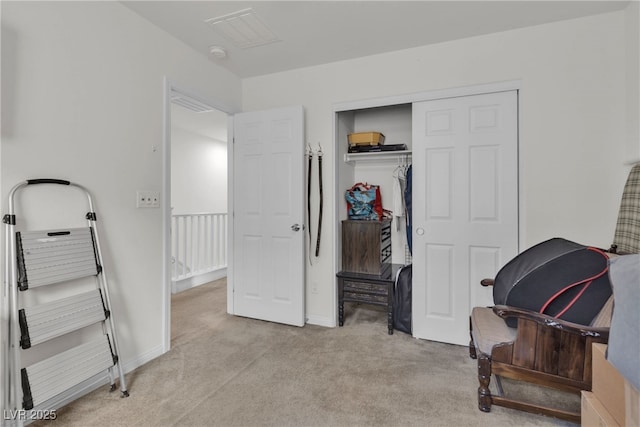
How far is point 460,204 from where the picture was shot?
2.51 meters

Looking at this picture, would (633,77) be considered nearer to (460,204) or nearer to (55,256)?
(460,204)

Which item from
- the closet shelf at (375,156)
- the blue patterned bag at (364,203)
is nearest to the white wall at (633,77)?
the closet shelf at (375,156)

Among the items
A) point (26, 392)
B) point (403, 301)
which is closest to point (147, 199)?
point (26, 392)

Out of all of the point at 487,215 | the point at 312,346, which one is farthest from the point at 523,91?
the point at 312,346

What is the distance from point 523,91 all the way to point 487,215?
986 mm

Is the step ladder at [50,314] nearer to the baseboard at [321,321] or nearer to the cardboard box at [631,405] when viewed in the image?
the baseboard at [321,321]

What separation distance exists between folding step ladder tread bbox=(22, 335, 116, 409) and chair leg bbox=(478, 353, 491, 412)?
7.15 ft

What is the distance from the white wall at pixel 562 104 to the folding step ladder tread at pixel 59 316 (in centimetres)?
287

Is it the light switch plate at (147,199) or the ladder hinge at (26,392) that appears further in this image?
the light switch plate at (147,199)

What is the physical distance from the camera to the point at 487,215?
243 centimetres

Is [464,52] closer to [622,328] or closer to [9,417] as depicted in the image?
[622,328]

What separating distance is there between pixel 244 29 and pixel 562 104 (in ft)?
8.08

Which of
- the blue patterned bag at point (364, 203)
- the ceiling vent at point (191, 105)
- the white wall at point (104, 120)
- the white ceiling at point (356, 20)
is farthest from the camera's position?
the ceiling vent at point (191, 105)

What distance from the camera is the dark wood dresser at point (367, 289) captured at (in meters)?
2.74
